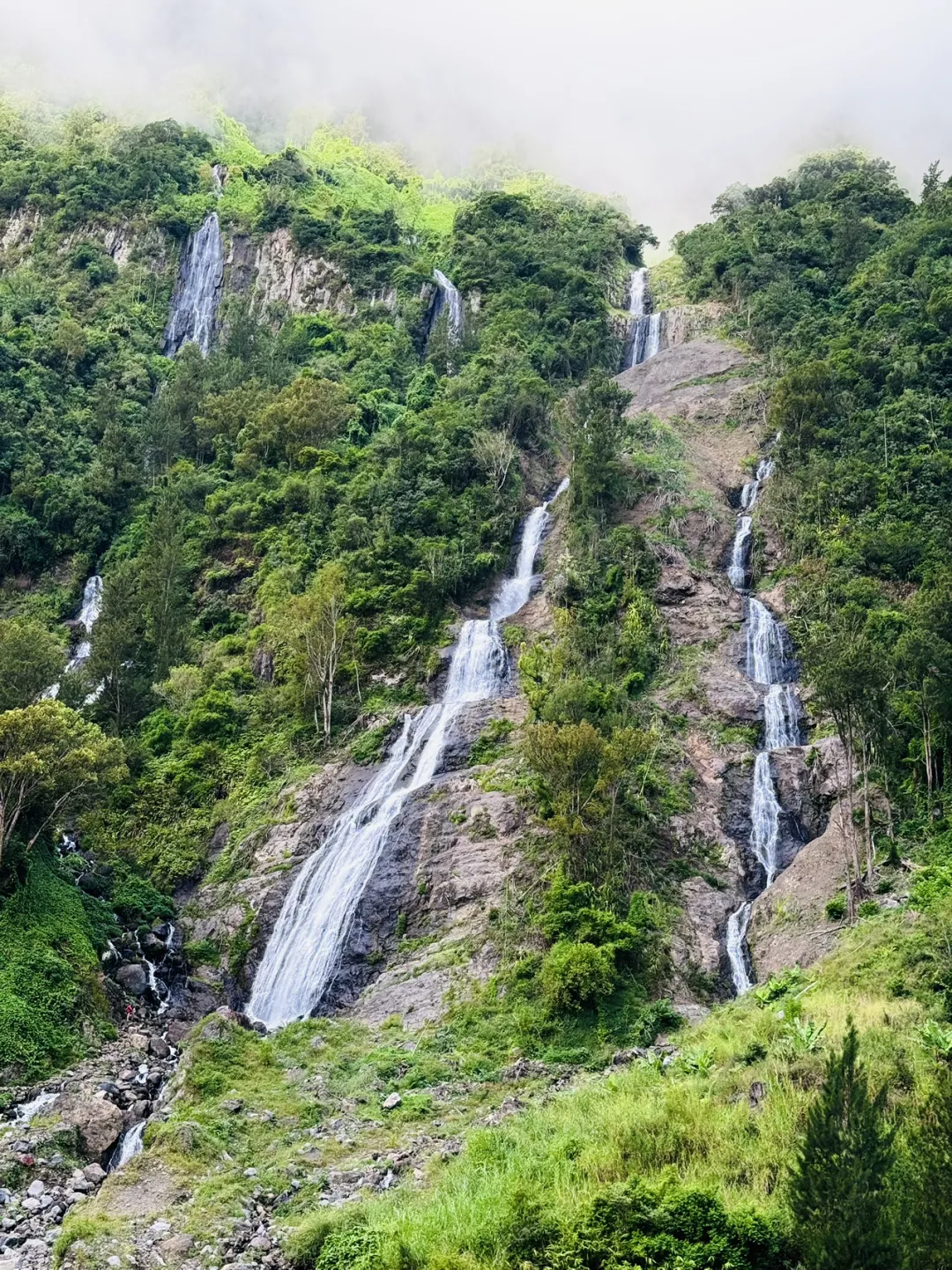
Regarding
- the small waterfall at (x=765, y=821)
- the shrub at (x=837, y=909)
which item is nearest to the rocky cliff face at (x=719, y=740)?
the small waterfall at (x=765, y=821)

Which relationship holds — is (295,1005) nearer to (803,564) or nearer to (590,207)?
(803,564)

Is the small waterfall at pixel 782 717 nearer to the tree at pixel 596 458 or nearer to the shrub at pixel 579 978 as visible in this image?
the shrub at pixel 579 978

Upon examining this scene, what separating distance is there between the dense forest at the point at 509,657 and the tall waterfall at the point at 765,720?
1443mm

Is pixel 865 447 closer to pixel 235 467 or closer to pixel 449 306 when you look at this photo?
pixel 235 467

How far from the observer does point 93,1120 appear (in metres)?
18.2

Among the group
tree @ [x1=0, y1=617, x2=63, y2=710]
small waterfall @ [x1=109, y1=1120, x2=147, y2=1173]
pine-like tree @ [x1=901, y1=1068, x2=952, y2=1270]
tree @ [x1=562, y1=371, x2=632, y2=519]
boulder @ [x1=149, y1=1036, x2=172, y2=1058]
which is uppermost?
tree @ [x1=562, y1=371, x2=632, y2=519]

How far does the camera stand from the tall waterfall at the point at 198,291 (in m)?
75.1

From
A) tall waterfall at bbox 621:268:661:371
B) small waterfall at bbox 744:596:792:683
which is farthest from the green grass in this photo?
tall waterfall at bbox 621:268:661:371

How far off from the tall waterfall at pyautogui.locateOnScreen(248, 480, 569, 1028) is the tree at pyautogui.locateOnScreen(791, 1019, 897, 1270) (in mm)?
19715

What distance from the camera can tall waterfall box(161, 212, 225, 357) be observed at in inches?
2958

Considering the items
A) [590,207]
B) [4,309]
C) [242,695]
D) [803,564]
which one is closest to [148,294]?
[4,309]

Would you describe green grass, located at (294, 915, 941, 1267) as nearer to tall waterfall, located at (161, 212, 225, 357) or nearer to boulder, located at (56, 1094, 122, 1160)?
boulder, located at (56, 1094, 122, 1160)

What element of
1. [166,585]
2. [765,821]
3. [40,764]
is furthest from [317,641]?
[765,821]

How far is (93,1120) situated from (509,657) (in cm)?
2408
